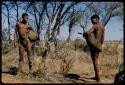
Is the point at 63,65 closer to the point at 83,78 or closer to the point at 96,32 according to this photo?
the point at 83,78

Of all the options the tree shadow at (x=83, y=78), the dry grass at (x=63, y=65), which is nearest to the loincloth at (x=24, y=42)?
the dry grass at (x=63, y=65)

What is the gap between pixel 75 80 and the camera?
9.98 metres

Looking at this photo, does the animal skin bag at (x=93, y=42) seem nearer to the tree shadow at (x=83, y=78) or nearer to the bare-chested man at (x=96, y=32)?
the bare-chested man at (x=96, y=32)

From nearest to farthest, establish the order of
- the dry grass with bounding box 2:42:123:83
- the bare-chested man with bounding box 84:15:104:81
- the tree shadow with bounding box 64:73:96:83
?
1. the bare-chested man with bounding box 84:15:104:81
2. the tree shadow with bounding box 64:73:96:83
3. the dry grass with bounding box 2:42:123:83

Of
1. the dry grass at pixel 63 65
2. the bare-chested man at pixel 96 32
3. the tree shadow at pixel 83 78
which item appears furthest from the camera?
the dry grass at pixel 63 65

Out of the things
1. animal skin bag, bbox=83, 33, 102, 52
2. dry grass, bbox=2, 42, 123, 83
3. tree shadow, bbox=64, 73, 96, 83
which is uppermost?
animal skin bag, bbox=83, 33, 102, 52

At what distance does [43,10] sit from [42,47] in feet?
10.6

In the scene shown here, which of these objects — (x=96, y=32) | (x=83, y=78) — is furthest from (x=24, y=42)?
(x=96, y=32)

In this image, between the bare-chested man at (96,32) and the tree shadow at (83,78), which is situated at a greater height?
the bare-chested man at (96,32)

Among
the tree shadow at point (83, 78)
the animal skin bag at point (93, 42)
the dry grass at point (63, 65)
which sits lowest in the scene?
the tree shadow at point (83, 78)

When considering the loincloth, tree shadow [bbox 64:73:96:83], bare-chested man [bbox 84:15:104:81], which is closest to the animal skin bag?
bare-chested man [bbox 84:15:104:81]

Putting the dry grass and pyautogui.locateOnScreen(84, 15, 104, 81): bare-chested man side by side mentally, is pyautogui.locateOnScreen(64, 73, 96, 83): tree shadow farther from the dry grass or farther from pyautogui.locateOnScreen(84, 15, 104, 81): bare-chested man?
pyautogui.locateOnScreen(84, 15, 104, 81): bare-chested man

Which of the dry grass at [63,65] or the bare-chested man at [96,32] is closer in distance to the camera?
the bare-chested man at [96,32]

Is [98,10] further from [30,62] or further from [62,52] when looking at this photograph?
[30,62]
